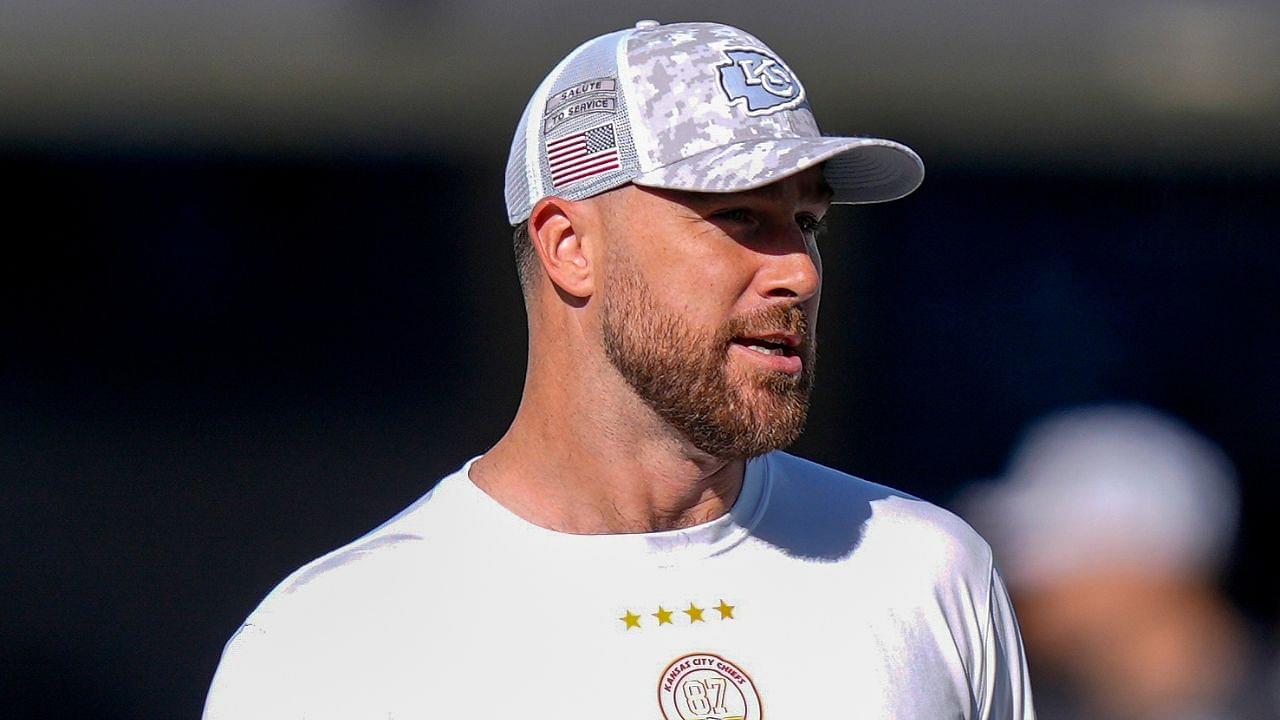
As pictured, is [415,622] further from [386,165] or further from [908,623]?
[386,165]

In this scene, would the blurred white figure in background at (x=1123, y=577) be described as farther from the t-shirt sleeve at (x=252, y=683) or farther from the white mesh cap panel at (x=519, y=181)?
the t-shirt sleeve at (x=252, y=683)

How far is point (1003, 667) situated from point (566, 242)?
2.72 ft

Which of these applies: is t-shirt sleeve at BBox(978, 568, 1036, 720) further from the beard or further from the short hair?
the short hair

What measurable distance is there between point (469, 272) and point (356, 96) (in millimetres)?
756

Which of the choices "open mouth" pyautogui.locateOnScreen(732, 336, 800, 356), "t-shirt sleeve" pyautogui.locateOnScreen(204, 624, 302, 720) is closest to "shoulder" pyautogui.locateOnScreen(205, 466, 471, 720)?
"t-shirt sleeve" pyautogui.locateOnScreen(204, 624, 302, 720)

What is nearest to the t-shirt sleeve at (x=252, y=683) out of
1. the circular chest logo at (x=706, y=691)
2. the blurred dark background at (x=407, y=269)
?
the circular chest logo at (x=706, y=691)

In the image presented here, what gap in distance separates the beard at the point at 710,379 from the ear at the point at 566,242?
82mm

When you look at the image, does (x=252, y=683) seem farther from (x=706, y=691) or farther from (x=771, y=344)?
(x=771, y=344)

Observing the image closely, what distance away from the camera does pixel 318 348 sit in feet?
18.9

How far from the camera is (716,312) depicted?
204cm

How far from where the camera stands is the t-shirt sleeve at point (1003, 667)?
2.11 m

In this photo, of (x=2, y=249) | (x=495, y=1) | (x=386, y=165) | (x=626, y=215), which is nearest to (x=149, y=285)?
(x=2, y=249)

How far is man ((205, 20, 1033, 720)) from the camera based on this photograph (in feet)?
6.37

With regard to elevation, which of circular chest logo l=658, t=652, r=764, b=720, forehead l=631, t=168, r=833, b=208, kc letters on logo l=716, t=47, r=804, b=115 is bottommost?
circular chest logo l=658, t=652, r=764, b=720
